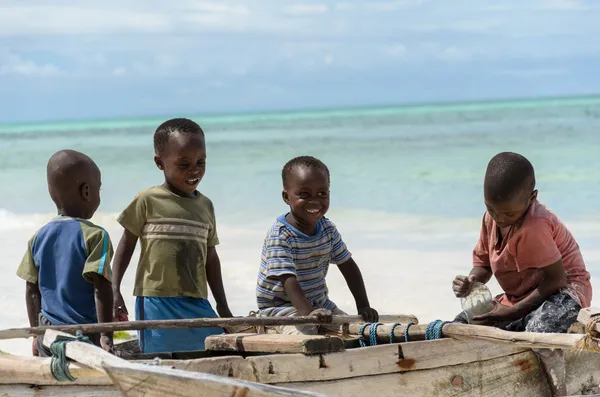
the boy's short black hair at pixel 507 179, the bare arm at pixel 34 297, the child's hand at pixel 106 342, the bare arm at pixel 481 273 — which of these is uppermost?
the boy's short black hair at pixel 507 179

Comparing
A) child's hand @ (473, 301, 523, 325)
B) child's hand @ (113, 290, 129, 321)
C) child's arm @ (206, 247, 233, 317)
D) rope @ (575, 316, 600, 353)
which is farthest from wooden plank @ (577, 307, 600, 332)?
child's hand @ (113, 290, 129, 321)

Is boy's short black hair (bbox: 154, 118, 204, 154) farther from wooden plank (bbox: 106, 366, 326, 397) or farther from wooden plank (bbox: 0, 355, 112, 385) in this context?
wooden plank (bbox: 106, 366, 326, 397)

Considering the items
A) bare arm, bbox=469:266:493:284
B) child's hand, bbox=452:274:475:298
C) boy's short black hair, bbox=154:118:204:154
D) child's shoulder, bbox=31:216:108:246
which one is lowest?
child's hand, bbox=452:274:475:298

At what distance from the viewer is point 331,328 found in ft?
14.6

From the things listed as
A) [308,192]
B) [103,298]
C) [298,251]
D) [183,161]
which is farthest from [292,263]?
[103,298]

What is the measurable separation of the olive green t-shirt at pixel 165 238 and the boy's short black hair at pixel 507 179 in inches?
52.8

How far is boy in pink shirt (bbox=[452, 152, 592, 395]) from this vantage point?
406cm

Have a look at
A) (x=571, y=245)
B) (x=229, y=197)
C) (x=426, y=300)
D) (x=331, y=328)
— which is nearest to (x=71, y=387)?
(x=331, y=328)

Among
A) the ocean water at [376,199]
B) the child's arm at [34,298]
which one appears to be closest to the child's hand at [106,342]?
the child's arm at [34,298]

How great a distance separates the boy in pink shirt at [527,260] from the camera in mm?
4062

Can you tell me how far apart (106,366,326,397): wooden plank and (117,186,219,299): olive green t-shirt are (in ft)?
4.66

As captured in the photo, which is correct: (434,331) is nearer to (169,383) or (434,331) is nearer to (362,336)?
(362,336)

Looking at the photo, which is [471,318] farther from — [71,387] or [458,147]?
[458,147]

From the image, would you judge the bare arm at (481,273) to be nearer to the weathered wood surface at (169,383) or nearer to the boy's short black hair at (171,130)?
the boy's short black hair at (171,130)
